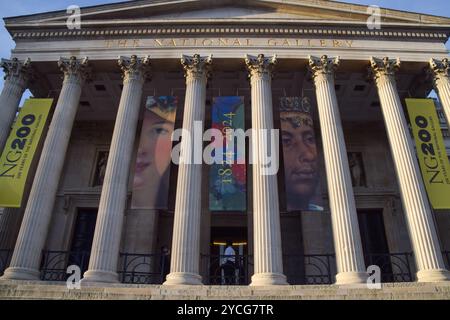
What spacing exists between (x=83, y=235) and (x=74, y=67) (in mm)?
8054

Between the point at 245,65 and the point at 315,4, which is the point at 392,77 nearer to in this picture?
the point at 315,4

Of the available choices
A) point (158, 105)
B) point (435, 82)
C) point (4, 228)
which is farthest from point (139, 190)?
point (435, 82)

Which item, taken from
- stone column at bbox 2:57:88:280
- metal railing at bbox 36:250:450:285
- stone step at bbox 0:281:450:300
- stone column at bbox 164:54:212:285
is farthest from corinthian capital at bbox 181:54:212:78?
stone step at bbox 0:281:450:300

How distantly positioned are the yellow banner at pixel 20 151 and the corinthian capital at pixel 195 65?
6016 mm

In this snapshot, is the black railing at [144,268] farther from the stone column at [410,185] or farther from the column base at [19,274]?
the stone column at [410,185]

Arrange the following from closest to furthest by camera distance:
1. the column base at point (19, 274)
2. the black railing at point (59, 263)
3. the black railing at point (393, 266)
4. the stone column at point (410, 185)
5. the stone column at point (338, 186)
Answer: the column base at point (19, 274) → the stone column at point (338, 186) → the stone column at point (410, 185) → the black railing at point (59, 263) → the black railing at point (393, 266)

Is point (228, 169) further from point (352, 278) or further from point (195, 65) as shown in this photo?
point (352, 278)

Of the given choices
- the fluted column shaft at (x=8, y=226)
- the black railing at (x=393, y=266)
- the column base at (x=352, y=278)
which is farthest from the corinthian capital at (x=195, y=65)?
the black railing at (x=393, y=266)

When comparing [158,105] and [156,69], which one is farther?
[156,69]

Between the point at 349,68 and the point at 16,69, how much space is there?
15.1m

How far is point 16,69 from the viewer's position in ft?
57.0

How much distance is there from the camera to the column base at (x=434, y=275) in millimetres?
12828

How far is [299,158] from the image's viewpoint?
15344 mm

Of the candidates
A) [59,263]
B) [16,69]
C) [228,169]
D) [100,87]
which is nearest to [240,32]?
[228,169]
